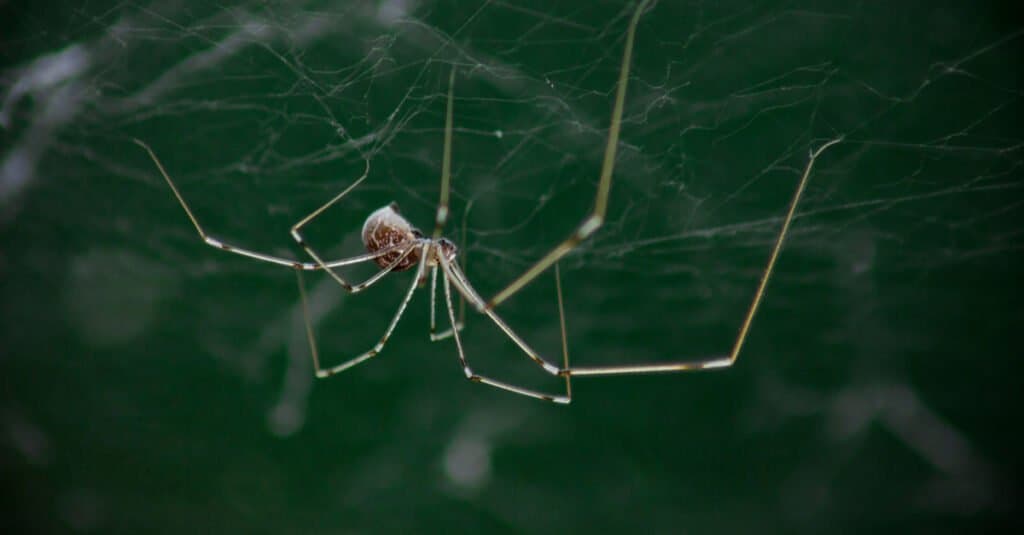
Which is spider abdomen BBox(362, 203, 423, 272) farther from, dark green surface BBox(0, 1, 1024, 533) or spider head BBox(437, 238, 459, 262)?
dark green surface BBox(0, 1, 1024, 533)

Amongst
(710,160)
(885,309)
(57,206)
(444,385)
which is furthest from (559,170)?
(57,206)

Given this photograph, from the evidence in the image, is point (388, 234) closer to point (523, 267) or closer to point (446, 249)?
point (446, 249)

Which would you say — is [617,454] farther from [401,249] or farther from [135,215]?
[135,215]

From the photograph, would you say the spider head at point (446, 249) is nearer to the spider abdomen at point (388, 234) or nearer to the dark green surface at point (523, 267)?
the spider abdomen at point (388, 234)

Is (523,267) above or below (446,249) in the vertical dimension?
below

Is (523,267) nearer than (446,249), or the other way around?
(446,249)

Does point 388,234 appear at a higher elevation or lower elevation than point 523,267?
higher

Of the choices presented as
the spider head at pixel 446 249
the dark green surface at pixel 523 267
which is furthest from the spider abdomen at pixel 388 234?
the dark green surface at pixel 523 267

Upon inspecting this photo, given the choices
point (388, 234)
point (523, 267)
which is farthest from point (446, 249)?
point (523, 267)

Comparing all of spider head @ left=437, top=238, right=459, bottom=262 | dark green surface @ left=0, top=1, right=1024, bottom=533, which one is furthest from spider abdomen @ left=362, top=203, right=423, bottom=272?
dark green surface @ left=0, top=1, right=1024, bottom=533
